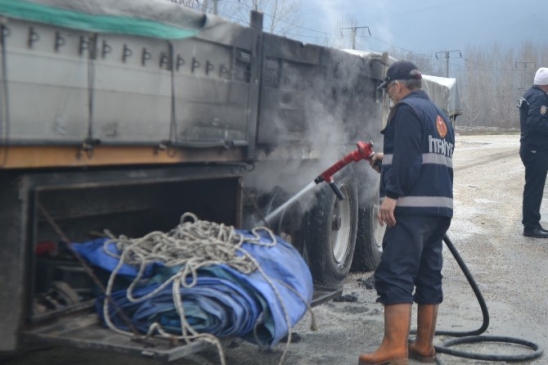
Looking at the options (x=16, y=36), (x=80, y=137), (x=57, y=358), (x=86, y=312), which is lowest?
(x=57, y=358)

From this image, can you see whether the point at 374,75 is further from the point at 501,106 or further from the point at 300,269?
the point at 501,106

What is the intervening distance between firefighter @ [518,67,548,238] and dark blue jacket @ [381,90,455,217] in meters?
5.54

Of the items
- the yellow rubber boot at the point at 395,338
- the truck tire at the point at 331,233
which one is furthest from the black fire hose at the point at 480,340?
the truck tire at the point at 331,233

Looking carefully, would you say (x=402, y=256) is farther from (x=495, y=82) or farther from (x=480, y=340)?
(x=495, y=82)

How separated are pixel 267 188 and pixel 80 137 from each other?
2655mm

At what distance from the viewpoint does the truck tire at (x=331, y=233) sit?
690 cm

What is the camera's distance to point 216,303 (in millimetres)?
4008

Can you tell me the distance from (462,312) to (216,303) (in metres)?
3.40

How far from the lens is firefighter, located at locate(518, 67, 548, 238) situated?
10.3m

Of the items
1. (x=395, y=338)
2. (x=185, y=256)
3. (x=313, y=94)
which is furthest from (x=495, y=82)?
(x=185, y=256)

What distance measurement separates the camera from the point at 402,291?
5.00 meters

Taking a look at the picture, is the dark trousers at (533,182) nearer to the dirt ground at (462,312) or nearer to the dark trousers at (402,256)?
the dirt ground at (462,312)

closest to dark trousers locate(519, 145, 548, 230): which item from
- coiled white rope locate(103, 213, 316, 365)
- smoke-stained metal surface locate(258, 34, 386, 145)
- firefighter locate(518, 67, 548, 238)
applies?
firefighter locate(518, 67, 548, 238)

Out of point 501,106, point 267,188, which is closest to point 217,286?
point 267,188
